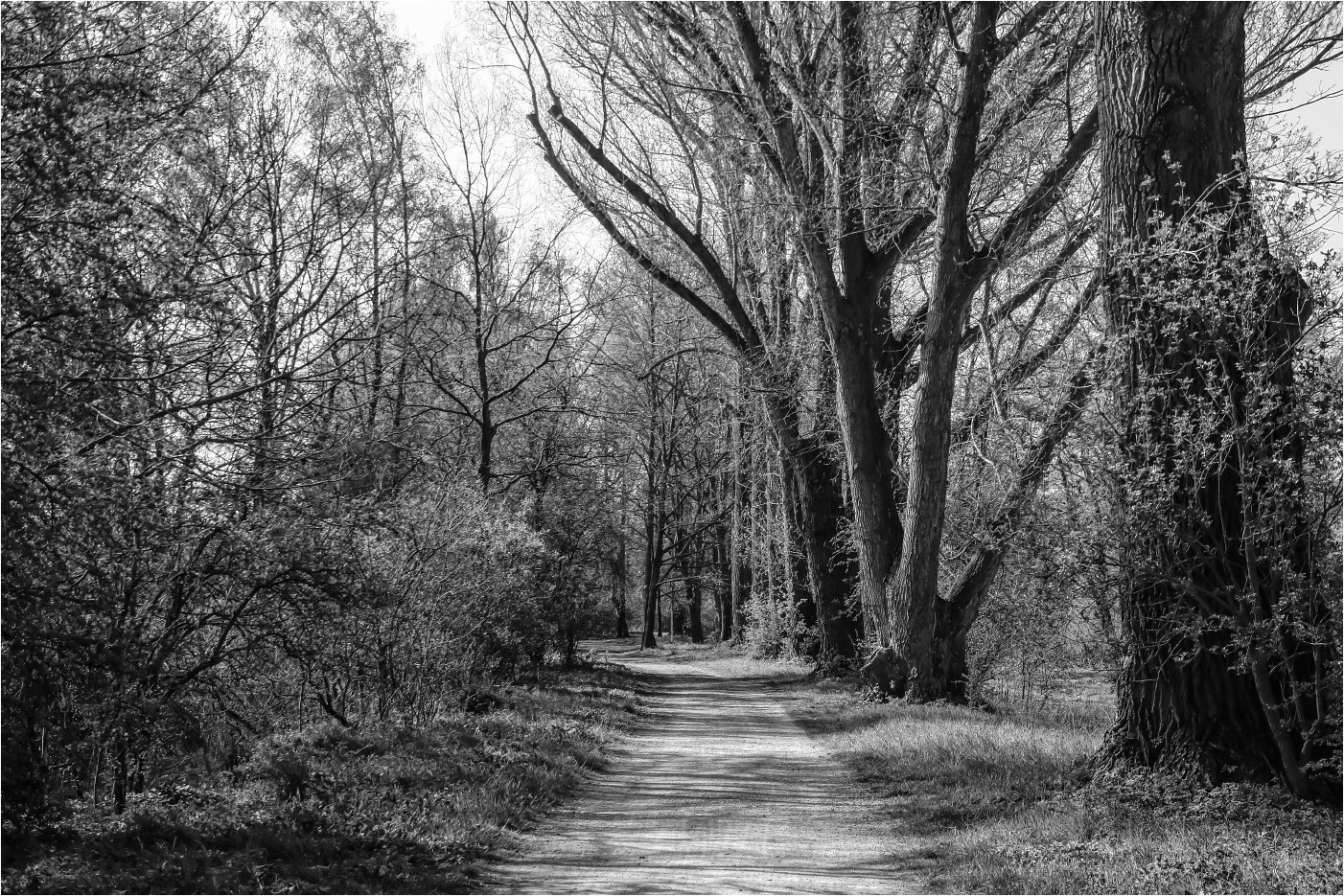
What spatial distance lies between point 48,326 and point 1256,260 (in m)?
6.84

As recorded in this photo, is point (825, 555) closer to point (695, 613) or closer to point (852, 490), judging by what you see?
point (852, 490)

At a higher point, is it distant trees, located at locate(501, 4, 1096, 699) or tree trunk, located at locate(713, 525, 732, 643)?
distant trees, located at locate(501, 4, 1096, 699)

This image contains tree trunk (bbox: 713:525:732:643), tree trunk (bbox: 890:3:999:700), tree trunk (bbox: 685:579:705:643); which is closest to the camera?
tree trunk (bbox: 890:3:999:700)

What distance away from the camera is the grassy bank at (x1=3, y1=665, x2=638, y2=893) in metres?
5.58

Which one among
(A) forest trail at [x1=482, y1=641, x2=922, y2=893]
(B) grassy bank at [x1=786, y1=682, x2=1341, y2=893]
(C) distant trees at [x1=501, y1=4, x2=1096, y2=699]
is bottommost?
(A) forest trail at [x1=482, y1=641, x2=922, y2=893]

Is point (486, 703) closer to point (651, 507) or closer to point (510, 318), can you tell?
point (510, 318)

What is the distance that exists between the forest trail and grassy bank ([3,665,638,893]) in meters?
0.45

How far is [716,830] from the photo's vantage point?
24.7 ft

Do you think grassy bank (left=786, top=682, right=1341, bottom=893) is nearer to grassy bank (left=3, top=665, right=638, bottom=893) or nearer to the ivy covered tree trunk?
the ivy covered tree trunk

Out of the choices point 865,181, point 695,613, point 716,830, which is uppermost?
point 865,181

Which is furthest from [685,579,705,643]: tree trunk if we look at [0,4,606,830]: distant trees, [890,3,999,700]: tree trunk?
[0,4,606,830]: distant trees

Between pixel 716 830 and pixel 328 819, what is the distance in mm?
2711

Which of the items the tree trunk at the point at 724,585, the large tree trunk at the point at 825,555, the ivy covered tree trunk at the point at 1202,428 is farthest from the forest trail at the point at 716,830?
the tree trunk at the point at 724,585

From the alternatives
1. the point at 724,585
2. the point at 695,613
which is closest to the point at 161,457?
the point at 724,585
